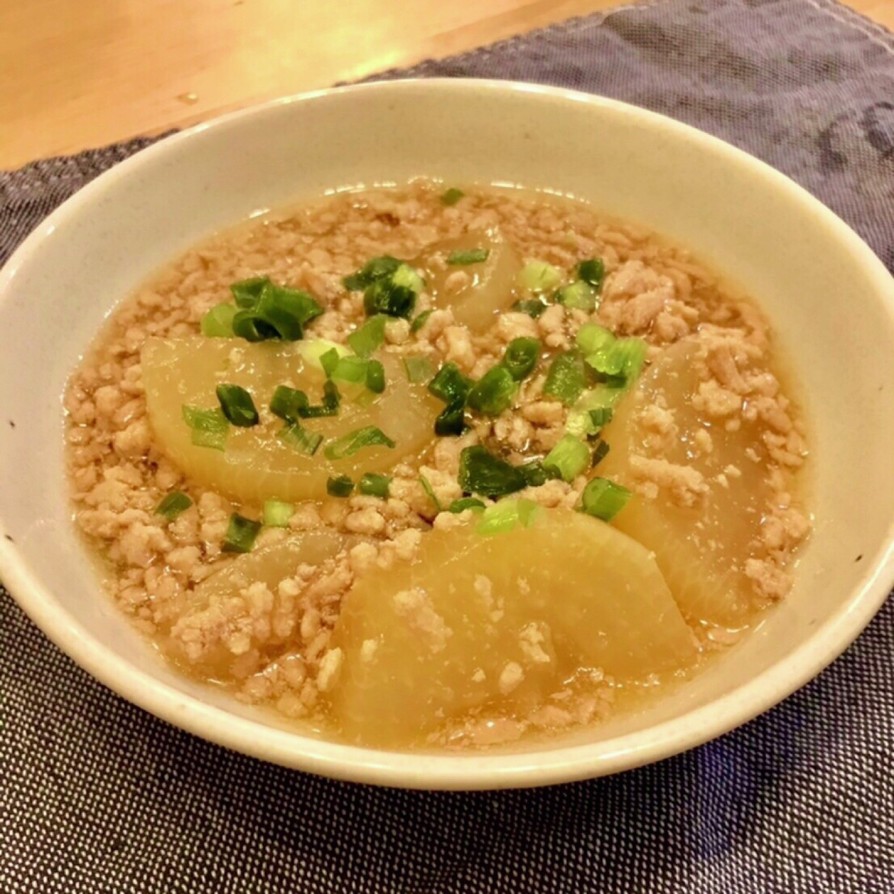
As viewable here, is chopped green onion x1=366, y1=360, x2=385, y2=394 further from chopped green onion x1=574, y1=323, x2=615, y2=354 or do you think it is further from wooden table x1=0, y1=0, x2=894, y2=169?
wooden table x1=0, y1=0, x2=894, y2=169

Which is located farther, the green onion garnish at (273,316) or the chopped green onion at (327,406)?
the green onion garnish at (273,316)

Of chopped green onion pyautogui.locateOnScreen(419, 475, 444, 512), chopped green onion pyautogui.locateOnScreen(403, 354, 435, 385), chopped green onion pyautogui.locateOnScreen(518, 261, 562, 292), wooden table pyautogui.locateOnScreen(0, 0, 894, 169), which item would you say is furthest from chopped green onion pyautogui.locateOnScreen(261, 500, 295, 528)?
wooden table pyautogui.locateOnScreen(0, 0, 894, 169)

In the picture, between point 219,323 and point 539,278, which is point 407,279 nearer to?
point 539,278

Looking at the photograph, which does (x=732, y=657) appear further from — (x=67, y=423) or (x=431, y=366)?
(x=67, y=423)

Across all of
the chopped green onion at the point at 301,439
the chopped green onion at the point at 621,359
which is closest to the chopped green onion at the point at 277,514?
the chopped green onion at the point at 301,439

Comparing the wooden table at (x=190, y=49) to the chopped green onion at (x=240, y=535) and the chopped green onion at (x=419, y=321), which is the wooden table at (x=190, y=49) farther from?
the chopped green onion at (x=240, y=535)
